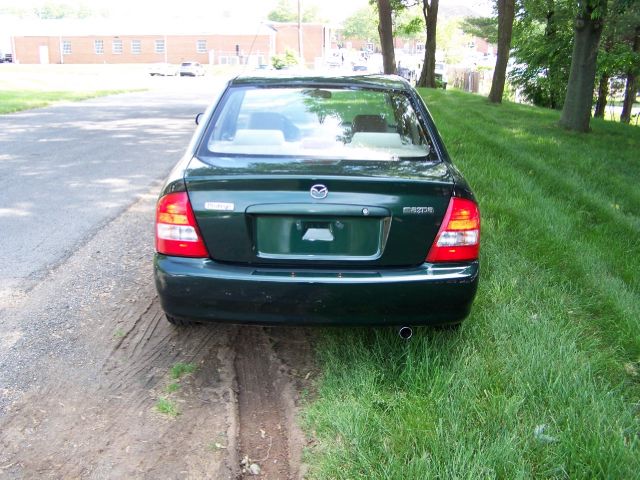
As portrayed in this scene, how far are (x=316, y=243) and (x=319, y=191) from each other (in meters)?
0.26

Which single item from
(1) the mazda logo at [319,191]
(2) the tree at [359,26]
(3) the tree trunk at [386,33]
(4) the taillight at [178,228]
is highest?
(2) the tree at [359,26]

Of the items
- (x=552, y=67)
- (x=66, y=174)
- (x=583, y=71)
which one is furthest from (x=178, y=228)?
(x=552, y=67)

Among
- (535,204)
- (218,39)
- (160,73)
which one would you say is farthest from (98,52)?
(535,204)

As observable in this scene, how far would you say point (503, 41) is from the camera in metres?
19.9

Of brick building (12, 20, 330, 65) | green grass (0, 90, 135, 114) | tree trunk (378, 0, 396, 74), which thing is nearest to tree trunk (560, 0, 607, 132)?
tree trunk (378, 0, 396, 74)

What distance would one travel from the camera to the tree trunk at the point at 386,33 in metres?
21.5

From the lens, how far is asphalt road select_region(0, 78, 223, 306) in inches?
218

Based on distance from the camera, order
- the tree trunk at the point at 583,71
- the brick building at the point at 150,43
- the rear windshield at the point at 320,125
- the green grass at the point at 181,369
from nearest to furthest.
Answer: the green grass at the point at 181,369 → the rear windshield at the point at 320,125 → the tree trunk at the point at 583,71 → the brick building at the point at 150,43

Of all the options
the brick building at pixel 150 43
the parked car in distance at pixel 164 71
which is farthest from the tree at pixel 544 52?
the brick building at pixel 150 43

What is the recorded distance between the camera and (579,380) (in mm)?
3100

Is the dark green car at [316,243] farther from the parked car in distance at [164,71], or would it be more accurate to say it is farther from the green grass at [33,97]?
the parked car in distance at [164,71]

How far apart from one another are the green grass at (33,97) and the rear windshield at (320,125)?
48.9 ft

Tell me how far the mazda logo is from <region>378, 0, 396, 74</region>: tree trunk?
778 inches

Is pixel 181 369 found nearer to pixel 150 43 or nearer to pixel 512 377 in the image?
pixel 512 377
